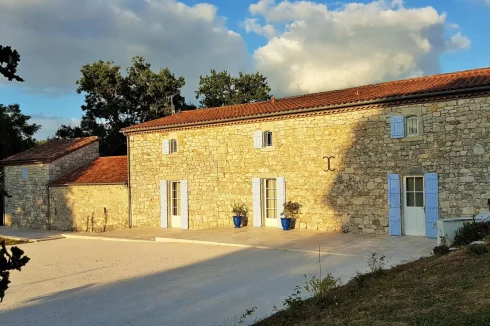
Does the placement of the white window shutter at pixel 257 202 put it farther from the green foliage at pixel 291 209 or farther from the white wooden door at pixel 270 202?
the green foliage at pixel 291 209

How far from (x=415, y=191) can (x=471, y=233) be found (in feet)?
10.7

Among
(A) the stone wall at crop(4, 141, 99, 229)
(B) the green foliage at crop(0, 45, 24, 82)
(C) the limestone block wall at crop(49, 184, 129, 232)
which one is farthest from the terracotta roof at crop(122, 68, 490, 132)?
(B) the green foliage at crop(0, 45, 24, 82)

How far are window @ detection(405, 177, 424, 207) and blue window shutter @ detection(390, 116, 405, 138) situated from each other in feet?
4.07

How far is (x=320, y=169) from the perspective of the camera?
13.4 meters

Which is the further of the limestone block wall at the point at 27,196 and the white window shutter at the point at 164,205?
the limestone block wall at the point at 27,196

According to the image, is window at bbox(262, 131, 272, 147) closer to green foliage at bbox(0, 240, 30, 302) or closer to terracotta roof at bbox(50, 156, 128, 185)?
terracotta roof at bbox(50, 156, 128, 185)

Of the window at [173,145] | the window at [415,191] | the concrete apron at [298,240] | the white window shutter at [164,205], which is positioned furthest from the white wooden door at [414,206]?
the white window shutter at [164,205]

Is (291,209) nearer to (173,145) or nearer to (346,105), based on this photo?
(346,105)

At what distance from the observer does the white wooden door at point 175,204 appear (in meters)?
16.8

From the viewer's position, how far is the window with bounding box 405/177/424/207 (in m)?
11.9

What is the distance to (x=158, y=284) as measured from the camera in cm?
821

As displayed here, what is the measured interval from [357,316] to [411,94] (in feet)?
26.6

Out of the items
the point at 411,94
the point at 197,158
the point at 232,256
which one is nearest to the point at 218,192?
the point at 197,158

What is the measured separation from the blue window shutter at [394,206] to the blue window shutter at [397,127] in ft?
3.70
